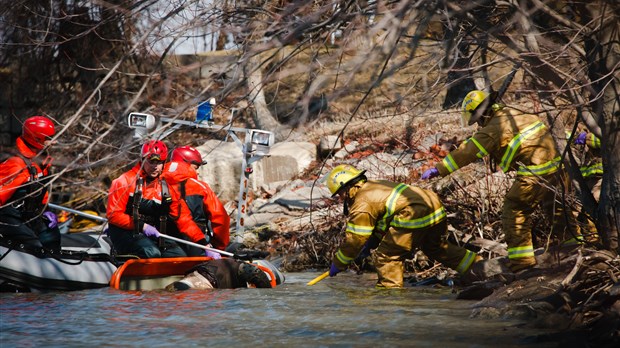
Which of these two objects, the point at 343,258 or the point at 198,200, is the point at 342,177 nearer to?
the point at 343,258

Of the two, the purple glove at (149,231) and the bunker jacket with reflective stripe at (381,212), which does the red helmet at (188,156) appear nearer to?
the purple glove at (149,231)

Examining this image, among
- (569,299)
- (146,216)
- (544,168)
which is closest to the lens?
(569,299)

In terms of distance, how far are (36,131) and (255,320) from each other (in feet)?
11.9

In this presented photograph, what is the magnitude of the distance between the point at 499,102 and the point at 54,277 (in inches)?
196

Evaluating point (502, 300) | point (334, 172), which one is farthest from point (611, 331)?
point (334, 172)

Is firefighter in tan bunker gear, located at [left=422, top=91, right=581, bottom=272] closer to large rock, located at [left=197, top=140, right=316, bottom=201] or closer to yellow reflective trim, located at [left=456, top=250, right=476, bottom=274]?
yellow reflective trim, located at [left=456, top=250, right=476, bottom=274]

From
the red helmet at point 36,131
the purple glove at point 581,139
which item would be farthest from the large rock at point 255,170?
the purple glove at point 581,139

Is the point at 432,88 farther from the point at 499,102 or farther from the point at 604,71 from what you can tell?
the point at 499,102

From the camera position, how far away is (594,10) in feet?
20.2

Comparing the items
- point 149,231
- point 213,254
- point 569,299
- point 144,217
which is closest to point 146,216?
point 144,217

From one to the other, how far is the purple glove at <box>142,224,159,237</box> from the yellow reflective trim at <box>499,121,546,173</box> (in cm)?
389

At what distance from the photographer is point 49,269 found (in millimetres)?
9766

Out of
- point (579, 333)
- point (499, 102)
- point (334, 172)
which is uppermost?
point (499, 102)

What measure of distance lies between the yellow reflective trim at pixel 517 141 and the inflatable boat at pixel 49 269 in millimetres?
4218
